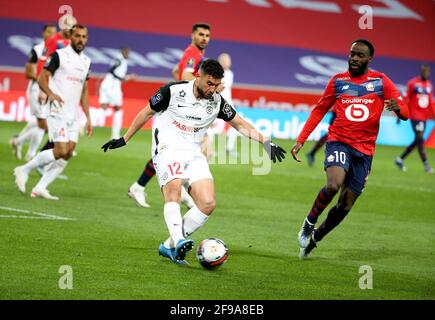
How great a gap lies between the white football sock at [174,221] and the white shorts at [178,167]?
0.98 ft

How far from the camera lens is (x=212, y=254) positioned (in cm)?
909

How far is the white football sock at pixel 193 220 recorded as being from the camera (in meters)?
9.58

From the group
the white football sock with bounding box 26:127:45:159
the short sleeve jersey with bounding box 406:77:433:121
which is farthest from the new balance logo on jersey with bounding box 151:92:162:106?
the short sleeve jersey with bounding box 406:77:433:121

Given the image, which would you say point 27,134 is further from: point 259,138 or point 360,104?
point 360,104

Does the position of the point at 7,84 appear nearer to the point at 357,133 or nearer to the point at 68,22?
the point at 68,22

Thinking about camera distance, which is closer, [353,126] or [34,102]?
A: [353,126]

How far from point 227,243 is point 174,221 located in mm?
1989

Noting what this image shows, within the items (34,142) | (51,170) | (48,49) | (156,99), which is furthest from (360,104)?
(34,142)

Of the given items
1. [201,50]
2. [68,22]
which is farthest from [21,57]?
[201,50]

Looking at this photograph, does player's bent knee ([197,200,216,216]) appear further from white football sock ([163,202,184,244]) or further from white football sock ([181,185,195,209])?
white football sock ([181,185,195,209])

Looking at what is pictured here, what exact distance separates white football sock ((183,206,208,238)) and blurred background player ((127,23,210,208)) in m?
3.54

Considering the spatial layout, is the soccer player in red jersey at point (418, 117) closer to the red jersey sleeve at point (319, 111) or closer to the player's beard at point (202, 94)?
the red jersey sleeve at point (319, 111)

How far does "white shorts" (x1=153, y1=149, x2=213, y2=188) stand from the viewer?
959 cm

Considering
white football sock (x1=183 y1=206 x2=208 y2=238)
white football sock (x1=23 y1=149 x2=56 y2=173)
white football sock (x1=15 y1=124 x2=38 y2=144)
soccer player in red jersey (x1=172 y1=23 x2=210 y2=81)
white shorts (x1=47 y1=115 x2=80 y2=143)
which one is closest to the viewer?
white football sock (x1=183 y1=206 x2=208 y2=238)
